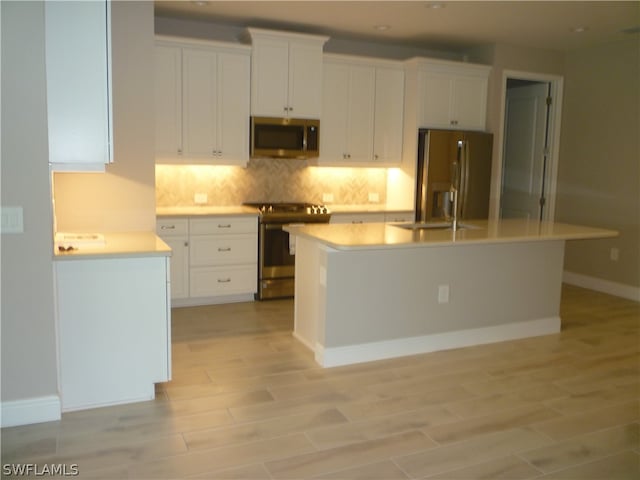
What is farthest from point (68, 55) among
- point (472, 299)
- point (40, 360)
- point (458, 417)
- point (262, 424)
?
point (472, 299)

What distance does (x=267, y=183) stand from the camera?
6004 millimetres

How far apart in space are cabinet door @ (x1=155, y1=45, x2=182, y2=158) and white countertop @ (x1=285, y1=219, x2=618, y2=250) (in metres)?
1.68

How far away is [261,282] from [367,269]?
1.83 metres

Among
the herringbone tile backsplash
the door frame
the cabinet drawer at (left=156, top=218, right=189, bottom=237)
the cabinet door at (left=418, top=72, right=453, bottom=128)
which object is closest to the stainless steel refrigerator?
the cabinet door at (left=418, top=72, right=453, bottom=128)

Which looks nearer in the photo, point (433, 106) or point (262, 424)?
point (262, 424)

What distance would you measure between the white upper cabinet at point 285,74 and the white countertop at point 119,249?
2362 millimetres

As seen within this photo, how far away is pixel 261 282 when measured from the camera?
17.9 ft

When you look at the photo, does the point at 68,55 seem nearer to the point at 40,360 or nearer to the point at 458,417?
→ the point at 40,360

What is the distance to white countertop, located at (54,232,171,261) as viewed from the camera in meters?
2.96

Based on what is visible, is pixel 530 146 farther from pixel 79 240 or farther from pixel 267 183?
pixel 79 240

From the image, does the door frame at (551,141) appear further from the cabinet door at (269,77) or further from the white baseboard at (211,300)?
the white baseboard at (211,300)

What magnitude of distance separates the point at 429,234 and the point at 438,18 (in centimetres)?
226

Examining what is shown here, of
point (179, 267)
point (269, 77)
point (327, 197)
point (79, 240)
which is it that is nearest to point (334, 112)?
point (269, 77)

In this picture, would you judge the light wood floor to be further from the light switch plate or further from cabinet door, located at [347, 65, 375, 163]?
cabinet door, located at [347, 65, 375, 163]
